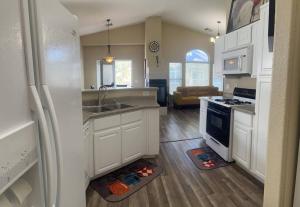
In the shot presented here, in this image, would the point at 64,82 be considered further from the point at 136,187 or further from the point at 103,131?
the point at 136,187

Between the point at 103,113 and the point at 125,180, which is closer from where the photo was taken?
the point at 103,113

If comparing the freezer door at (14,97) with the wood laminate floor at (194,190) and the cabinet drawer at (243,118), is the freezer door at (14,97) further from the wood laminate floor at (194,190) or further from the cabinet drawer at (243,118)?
the cabinet drawer at (243,118)

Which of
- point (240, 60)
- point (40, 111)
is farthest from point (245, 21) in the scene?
point (40, 111)

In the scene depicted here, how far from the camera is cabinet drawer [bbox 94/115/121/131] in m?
2.40

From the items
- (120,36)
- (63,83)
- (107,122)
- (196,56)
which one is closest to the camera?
(63,83)

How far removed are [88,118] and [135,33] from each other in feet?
22.8

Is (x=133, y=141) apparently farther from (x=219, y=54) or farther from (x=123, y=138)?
(x=219, y=54)

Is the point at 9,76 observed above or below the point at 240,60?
below

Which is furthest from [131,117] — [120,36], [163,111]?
[120,36]

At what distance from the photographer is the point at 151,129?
3.16 meters

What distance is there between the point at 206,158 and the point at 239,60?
1650 millimetres

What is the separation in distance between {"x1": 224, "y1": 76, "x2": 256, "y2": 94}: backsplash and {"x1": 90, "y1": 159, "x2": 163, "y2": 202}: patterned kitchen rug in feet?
6.74

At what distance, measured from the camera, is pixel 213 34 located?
8.66 metres

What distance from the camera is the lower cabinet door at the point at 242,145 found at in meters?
2.64
